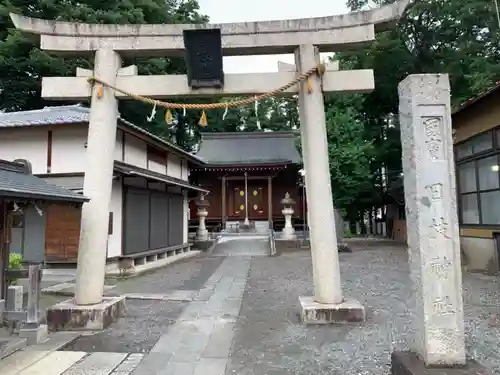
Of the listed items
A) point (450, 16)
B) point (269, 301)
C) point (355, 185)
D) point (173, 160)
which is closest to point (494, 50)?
point (450, 16)

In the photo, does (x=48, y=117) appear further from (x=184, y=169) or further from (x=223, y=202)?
(x=223, y=202)

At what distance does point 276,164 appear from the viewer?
72.1 feet

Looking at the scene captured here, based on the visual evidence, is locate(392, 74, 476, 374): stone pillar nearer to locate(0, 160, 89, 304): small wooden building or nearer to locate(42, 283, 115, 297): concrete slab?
locate(0, 160, 89, 304): small wooden building

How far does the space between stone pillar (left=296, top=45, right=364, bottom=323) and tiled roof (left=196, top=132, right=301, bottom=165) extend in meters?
17.2

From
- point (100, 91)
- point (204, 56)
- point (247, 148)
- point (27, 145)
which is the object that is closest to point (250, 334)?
point (204, 56)

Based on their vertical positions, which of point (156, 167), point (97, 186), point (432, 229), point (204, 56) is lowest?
point (432, 229)

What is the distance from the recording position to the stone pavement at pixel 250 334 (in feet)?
14.2

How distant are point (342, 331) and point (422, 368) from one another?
6.73ft

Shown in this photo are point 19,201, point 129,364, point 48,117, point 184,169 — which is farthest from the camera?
point 184,169

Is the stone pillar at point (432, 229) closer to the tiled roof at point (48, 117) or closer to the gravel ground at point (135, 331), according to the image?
the gravel ground at point (135, 331)

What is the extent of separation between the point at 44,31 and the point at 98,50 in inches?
35.1

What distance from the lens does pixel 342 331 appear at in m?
5.43

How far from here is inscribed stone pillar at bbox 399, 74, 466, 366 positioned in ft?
11.6

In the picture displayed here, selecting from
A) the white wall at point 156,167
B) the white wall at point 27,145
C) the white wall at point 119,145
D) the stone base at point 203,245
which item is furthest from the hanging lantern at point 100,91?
the stone base at point 203,245
